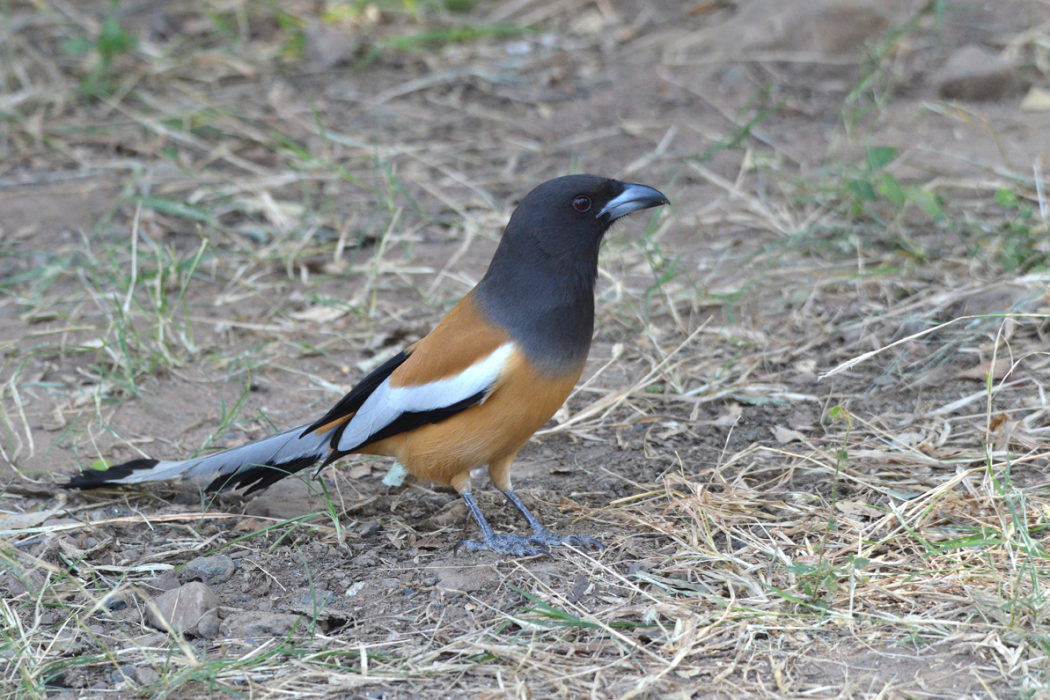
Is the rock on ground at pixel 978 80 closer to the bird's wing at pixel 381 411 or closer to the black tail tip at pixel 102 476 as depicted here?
the bird's wing at pixel 381 411

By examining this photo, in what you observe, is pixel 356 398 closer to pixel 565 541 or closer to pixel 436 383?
pixel 436 383

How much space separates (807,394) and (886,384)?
0.36 metres

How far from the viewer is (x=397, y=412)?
412 centimetres

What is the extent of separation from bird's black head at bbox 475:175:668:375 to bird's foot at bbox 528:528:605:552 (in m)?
0.64

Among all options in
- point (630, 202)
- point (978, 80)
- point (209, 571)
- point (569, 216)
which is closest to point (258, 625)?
point (209, 571)

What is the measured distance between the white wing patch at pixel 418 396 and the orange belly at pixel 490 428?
0.20ft

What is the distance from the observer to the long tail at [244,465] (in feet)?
14.1

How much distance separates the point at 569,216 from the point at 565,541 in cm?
131

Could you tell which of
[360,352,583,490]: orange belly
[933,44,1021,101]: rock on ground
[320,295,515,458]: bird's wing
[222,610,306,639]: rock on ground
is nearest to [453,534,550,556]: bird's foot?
[360,352,583,490]: orange belly

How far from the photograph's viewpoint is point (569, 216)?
14.1 ft

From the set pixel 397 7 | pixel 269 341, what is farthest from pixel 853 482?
pixel 397 7

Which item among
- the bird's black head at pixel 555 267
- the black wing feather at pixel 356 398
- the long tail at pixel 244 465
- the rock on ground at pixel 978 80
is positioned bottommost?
the rock on ground at pixel 978 80

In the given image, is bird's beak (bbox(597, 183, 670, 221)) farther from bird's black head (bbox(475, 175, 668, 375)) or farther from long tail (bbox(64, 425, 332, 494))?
long tail (bbox(64, 425, 332, 494))

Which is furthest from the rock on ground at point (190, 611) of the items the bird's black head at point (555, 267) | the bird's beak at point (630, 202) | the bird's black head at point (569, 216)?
the bird's beak at point (630, 202)
